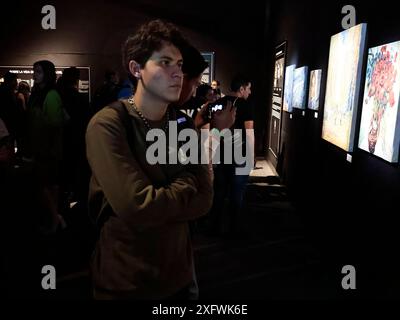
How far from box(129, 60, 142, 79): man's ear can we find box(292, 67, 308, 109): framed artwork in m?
4.07

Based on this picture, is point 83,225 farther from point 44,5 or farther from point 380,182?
point 44,5

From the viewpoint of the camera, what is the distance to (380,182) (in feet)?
8.76

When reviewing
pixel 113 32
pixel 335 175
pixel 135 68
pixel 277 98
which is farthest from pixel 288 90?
pixel 135 68

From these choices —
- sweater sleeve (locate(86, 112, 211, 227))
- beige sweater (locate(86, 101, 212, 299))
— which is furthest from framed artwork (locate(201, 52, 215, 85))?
sweater sleeve (locate(86, 112, 211, 227))

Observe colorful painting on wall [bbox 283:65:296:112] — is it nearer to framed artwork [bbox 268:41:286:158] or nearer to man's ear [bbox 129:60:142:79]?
framed artwork [bbox 268:41:286:158]

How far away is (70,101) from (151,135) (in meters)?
3.24

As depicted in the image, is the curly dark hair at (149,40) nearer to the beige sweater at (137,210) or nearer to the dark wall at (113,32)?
the beige sweater at (137,210)

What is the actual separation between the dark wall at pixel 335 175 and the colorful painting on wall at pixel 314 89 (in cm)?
10

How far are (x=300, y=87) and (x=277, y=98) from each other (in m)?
2.38

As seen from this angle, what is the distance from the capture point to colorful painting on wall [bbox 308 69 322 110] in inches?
173

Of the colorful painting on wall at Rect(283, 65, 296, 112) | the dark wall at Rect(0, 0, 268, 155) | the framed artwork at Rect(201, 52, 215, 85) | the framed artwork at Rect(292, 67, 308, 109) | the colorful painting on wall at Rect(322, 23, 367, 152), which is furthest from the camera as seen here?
the framed artwork at Rect(201, 52, 215, 85)
